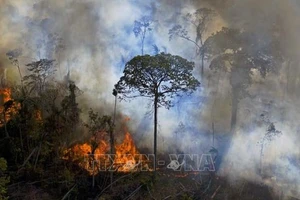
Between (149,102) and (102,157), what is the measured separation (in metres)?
11.9

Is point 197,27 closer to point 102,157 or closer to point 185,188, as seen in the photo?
point 102,157

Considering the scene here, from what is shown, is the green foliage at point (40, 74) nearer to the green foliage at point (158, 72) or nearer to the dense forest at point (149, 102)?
the dense forest at point (149, 102)

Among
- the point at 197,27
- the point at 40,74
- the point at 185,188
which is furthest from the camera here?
the point at 197,27

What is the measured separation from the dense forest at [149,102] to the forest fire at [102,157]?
0.11 meters

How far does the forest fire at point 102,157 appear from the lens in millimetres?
28797

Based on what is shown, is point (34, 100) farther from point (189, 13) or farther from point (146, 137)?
point (189, 13)

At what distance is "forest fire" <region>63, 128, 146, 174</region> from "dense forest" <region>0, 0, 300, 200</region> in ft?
0.37

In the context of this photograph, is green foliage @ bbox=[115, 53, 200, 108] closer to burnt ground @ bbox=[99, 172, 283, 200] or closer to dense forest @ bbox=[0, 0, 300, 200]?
dense forest @ bbox=[0, 0, 300, 200]

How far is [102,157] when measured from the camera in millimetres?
29969

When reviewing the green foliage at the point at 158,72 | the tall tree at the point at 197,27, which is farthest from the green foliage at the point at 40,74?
the green foliage at the point at 158,72

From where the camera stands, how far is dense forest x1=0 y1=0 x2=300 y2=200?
27125 millimetres

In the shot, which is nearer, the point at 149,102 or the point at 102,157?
the point at 102,157

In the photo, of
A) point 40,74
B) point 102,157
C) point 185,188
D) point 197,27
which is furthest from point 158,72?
point 197,27

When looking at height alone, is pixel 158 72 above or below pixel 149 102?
above
